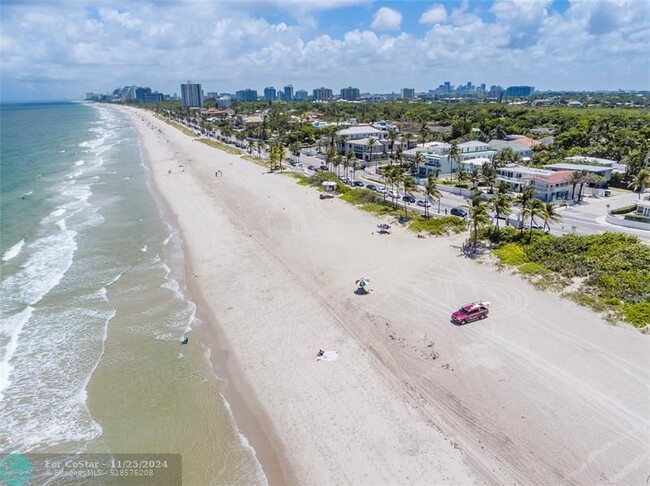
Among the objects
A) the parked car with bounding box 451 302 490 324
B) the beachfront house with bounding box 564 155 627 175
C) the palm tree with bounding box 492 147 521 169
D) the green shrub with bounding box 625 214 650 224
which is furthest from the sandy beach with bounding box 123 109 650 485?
the beachfront house with bounding box 564 155 627 175

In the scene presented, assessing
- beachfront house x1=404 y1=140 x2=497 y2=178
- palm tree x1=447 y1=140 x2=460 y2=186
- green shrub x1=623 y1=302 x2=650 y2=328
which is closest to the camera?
green shrub x1=623 y1=302 x2=650 y2=328

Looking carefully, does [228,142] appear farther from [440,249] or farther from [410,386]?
[410,386]

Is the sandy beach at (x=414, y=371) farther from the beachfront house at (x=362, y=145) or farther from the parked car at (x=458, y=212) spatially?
the beachfront house at (x=362, y=145)

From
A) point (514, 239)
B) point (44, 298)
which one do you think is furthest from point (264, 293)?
point (514, 239)

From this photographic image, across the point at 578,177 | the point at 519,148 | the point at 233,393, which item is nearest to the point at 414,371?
the point at 233,393

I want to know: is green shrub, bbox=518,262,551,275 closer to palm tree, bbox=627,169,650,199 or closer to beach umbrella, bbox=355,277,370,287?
beach umbrella, bbox=355,277,370,287

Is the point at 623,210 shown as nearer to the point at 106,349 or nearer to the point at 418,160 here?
the point at 418,160

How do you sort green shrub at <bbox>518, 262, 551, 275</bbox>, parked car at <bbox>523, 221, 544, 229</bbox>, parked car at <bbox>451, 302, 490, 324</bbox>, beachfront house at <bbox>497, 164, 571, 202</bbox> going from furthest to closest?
beachfront house at <bbox>497, 164, 571, 202</bbox> < parked car at <bbox>523, 221, 544, 229</bbox> < green shrub at <bbox>518, 262, 551, 275</bbox> < parked car at <bbox>451, 302, 490, 324</bbox>
